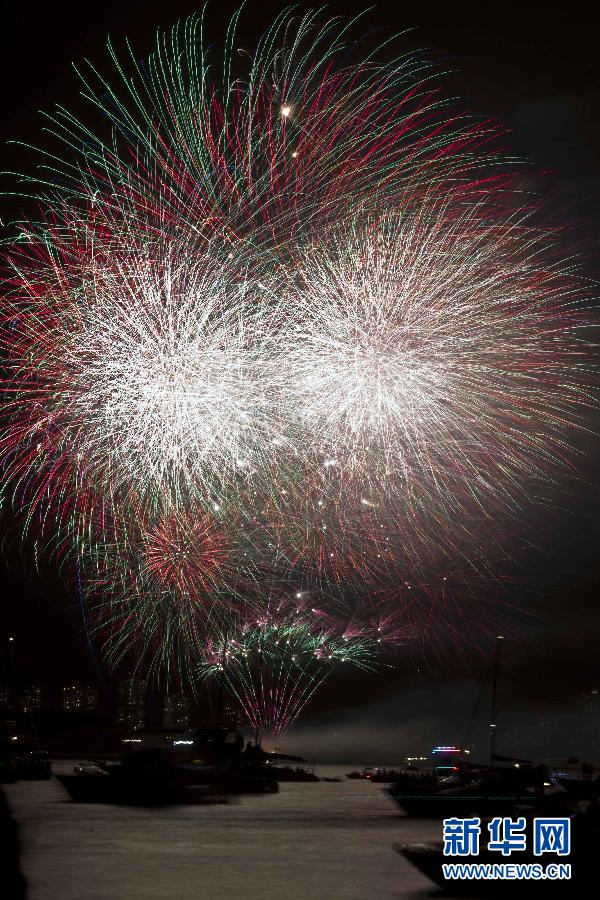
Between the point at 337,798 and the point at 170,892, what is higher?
the point at 170,892

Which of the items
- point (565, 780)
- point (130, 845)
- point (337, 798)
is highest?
point (565, 780)

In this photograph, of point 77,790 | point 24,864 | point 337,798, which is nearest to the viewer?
point 24,864

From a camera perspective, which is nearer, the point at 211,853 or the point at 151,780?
the point at 211,853

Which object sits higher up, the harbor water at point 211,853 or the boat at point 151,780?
the harbor water at point 211,853

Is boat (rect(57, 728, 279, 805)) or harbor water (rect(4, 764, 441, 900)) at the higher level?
harbor water (rect(4, 764, 441, 900))

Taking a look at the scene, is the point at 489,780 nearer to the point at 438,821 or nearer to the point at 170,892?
the point at 438,821

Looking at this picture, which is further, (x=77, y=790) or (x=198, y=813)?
(x=77, y=790)

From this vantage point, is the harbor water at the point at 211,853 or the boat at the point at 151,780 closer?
the harbor water at the point at 211,853

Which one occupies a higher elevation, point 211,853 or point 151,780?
point 211,853

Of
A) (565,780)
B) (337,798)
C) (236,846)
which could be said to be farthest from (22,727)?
(565,780)

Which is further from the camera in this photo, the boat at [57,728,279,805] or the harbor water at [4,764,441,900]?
the boat at [57,728,279,805]

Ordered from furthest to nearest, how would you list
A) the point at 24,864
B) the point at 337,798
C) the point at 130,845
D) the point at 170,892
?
the point at 337,798 → the point at 130,845 → the point at 24,864 → the point at 170,892
